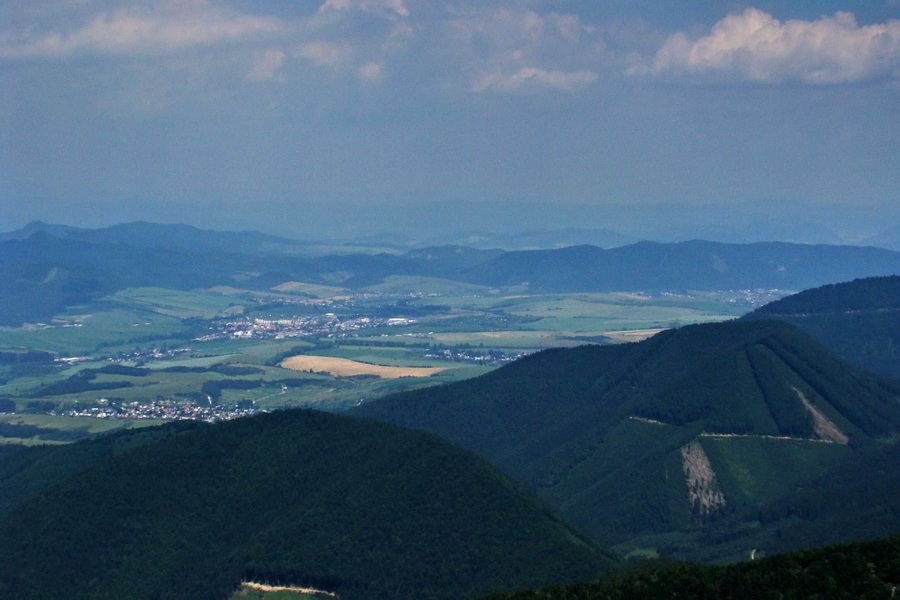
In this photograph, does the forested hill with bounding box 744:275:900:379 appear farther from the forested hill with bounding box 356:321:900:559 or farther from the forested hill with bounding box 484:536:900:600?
the forested hill with bounding box 484:536:900:600

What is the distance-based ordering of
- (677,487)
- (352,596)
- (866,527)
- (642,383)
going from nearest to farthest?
1. (352,596)
2. (866,527)
3. (677,487)
4. (642,383)

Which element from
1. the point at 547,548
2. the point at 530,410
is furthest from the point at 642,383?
the point at 547,548

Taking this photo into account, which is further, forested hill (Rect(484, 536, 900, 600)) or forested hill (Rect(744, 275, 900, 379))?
forested hill (Rect(744, 275, 900, 379))

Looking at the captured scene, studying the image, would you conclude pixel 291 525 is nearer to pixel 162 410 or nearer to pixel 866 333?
pixel 162 410

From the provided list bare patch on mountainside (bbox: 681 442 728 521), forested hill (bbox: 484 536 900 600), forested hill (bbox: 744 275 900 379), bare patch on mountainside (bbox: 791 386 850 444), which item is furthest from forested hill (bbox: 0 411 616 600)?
forested hill (bbox: 744 275 900 379)

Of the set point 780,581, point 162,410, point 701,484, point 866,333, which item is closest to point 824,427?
point 701,484

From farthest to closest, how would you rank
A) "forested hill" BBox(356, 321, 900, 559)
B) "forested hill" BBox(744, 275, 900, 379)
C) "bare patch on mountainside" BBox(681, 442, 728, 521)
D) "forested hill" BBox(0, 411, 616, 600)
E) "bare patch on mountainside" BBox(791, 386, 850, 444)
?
1. "forested hill" BBox(744, 275, 900, 379)
2. "bare patch on mountainside" BBox(791, 386, 850, 444)
3. "forested hill" BBox(356, 321, 900, 559)
4. "bare patch on mountainside" BBox(681, 442, 728, 521)
5. "forested hill" BBox(0, 411, 616, 600)

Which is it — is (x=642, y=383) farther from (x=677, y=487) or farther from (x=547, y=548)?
(x=547, y=548)
